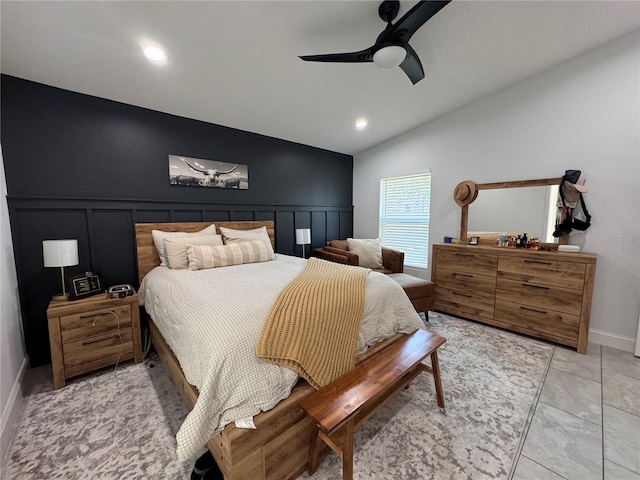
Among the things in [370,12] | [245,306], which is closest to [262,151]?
[370,12]

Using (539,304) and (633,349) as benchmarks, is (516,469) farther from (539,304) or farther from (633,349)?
(633,349)

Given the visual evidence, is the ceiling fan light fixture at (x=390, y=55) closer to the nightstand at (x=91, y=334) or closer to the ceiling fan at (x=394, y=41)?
the ceiling fan at (x=394, y=41)

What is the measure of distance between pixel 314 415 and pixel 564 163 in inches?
139

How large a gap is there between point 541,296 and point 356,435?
7.95ft

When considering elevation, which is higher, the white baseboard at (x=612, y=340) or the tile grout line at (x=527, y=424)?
the white baseboard at (x=612, y=340)

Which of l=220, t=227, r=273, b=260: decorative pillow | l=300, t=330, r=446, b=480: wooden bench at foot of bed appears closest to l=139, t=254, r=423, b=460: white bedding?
l=300, t=330, r=446, b=480: wooden bench at foot of bed

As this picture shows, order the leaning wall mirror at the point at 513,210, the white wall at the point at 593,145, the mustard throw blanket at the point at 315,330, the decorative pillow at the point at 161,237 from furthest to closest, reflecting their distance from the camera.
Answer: the leaning wall mirror at the point at 513,210
the decorative pillow at the point at 161,237
the white wall at the point at 593,145
the mustard throw blanket at the point at 315,330

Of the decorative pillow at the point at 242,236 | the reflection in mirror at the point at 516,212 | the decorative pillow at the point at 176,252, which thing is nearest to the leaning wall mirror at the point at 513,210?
the reflection in mirror at the point at 516,212

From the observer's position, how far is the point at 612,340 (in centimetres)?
251

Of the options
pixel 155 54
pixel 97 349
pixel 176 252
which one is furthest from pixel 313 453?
pixel 155 54

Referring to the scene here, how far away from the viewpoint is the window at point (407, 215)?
396 centimetres

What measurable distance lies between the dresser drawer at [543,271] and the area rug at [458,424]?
2.30ft

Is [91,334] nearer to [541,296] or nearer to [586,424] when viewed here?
[586,424]

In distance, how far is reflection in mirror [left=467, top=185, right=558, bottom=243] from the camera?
283 centimetres
